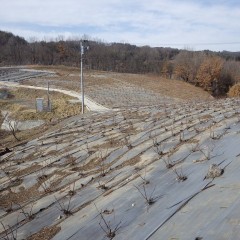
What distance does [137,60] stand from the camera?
101875mm

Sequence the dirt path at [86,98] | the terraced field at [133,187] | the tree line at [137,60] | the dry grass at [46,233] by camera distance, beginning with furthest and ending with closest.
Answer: the tree line at [137,60]
the dirt path at [86,98]
the dry grass at [46,233]
the terraced field at [133,187]

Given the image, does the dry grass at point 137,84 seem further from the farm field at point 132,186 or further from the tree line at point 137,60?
the farm field at point 132,186

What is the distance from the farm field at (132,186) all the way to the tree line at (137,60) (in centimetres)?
5976

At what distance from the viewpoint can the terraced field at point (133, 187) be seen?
5.22 m

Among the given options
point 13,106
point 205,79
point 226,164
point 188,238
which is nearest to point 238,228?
point 188,238

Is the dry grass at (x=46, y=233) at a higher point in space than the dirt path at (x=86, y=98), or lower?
higher

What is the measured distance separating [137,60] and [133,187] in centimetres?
9681

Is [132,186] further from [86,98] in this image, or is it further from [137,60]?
[137,60]

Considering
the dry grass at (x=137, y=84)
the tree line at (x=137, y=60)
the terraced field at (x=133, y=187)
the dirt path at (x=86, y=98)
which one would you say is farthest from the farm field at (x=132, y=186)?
the tree line at (x=137, y=60)

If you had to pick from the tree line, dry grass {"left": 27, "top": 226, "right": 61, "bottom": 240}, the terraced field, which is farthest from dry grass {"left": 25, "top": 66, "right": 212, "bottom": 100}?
dry grass {"left": 27, "top": 226, "right": 61, "bottom": 240}

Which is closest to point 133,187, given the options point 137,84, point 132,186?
point 132,186

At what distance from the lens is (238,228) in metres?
4.52

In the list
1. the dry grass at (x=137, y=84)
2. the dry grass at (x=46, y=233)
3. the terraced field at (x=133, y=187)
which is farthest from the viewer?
the dry grass at (x=137, y=84)

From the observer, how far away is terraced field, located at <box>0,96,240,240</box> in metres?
5.22
